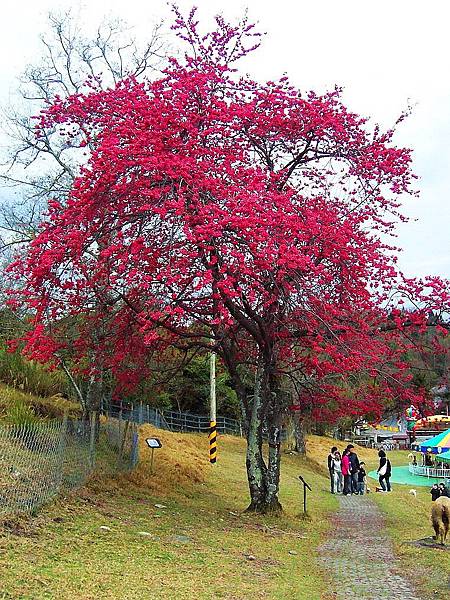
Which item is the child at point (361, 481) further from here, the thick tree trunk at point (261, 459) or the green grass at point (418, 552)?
the thick tree trunk at point (261, 459)

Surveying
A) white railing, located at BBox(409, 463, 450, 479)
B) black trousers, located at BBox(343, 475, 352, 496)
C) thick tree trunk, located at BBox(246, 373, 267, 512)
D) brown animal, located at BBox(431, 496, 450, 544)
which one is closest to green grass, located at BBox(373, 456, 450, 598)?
brown animal, located at BBox(431, 496, 450, 544)

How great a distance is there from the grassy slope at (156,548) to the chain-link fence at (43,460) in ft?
1.01

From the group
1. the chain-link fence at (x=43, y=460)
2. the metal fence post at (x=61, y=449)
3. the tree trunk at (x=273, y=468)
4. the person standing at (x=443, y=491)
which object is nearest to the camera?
the chain-link fence at (x=43, y=460)

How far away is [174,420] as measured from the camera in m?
34.7

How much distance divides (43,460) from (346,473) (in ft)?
51.0

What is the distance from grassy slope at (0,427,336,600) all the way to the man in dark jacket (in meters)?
5.92

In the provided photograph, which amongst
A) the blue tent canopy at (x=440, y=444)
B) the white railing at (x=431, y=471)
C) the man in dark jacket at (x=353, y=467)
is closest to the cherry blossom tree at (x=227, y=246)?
the man in dark jacket at (x=353, y=467)

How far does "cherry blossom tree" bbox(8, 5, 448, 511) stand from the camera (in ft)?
38.7

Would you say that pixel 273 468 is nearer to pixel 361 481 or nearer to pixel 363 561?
pixel 363 561

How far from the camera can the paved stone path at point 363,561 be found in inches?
360

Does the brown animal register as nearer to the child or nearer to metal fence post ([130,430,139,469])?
metal fence post ([130,430,139,469])

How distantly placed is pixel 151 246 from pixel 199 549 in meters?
4.81

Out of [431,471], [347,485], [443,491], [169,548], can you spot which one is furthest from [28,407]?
[431,471]

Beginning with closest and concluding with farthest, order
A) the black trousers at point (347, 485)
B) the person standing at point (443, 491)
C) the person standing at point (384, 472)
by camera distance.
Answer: the person standing at point (443, 491) < the person standing at point (384, 472) < the black trousers at point (347, 485)
